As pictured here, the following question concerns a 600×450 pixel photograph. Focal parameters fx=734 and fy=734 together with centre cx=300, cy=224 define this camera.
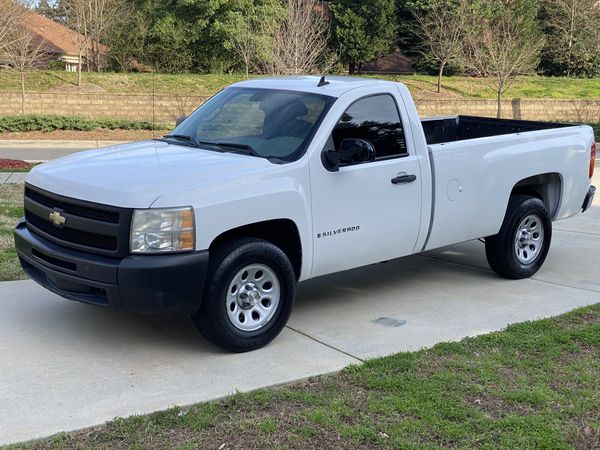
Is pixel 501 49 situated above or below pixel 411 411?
above

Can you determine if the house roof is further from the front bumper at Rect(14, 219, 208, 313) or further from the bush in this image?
the front bumper at Rect(14, 219, 208, 313)

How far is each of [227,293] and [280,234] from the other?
0.72 m

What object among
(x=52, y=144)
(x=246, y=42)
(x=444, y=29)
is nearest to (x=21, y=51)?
(x=52, y=144)

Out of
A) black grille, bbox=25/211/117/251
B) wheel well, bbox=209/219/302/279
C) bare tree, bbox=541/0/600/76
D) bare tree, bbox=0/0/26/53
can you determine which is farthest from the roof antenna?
bare tree, bbox=541/0/600/76

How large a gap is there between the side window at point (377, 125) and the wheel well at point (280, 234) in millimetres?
856

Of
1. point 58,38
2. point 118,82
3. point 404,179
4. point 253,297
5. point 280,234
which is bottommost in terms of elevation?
point 253,297

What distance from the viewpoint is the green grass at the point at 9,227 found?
712cm

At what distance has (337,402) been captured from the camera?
437cm

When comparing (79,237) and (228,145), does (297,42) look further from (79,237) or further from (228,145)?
(79,237)

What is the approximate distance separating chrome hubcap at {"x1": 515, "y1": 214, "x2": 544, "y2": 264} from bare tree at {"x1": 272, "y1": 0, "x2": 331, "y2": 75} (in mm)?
25139

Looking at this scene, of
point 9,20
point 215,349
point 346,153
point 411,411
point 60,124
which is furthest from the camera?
point 9,20

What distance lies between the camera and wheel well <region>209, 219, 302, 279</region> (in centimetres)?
527

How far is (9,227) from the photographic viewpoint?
8945 millimetres

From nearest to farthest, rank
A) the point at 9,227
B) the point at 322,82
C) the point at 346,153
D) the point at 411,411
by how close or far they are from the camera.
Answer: the point at 411,411 → the point at 346,153 → the point at 322,82 → the point at 9,227
